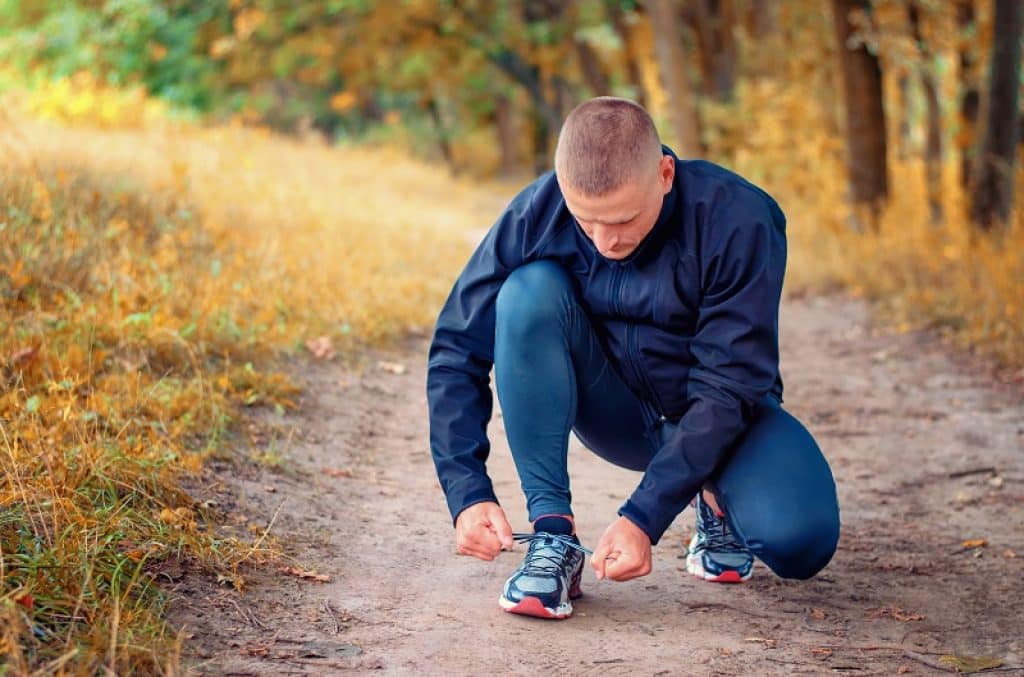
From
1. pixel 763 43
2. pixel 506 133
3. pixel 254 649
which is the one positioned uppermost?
pixel 763 43

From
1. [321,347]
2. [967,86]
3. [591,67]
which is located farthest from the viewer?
[591,67]

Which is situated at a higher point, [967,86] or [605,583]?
[967,86]

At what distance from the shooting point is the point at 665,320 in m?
2.98

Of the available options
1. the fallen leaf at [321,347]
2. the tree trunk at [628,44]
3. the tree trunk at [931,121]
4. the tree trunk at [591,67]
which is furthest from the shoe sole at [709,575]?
the tree trunk at [591,67]

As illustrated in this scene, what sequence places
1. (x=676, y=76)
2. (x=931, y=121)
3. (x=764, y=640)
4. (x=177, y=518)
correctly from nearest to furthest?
(x=764, y=640) < (x=177, y=518) < (x=931, y=121) < (x=676, y=76)

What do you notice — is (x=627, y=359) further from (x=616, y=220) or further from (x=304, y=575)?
(x=304, y=575)

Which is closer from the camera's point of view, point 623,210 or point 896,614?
point 623,210

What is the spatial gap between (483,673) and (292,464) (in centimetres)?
177

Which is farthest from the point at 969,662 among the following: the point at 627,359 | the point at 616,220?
the point at 616,220

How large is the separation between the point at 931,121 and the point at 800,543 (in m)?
11.4

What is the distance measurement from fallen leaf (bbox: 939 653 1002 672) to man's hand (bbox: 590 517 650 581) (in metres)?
0.76

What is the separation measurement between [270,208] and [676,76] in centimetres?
661

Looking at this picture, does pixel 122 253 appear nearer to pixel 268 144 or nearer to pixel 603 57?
pixel 268 144

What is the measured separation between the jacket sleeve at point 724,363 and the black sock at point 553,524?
259 mm
